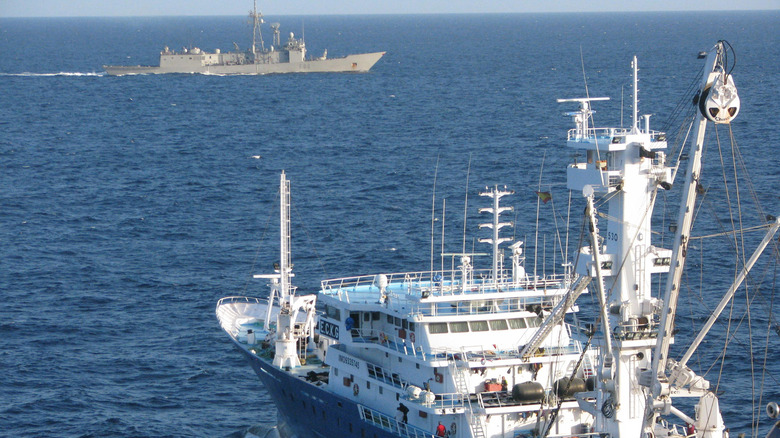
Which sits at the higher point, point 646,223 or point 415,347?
point 646,223

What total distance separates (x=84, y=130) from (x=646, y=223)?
13333 centimetres

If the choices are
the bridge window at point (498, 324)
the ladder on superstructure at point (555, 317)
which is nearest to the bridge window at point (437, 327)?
the bridge window at point (498, 324)

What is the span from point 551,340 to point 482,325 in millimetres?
3468

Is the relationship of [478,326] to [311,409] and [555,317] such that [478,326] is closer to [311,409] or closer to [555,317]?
[555,317]

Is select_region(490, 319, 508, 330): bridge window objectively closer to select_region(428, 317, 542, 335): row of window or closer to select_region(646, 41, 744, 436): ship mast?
select_region(428, 317, 542, 335): row of window

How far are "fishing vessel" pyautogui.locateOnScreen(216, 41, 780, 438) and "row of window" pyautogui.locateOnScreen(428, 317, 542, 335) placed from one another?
52 millimetres

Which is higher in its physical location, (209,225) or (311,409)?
(209,225)

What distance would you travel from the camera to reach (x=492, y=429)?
51.0 metres

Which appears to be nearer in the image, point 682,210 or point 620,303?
point 682,210

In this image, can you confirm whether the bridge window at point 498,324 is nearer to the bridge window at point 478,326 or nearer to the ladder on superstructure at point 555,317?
the bridge window at point 478,326

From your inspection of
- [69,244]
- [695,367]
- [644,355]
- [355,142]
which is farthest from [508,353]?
[355,142]

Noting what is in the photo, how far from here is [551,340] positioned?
53.8 metres

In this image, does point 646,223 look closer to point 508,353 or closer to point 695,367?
point 508,353

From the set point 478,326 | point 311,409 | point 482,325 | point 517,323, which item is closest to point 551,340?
point 517,323
